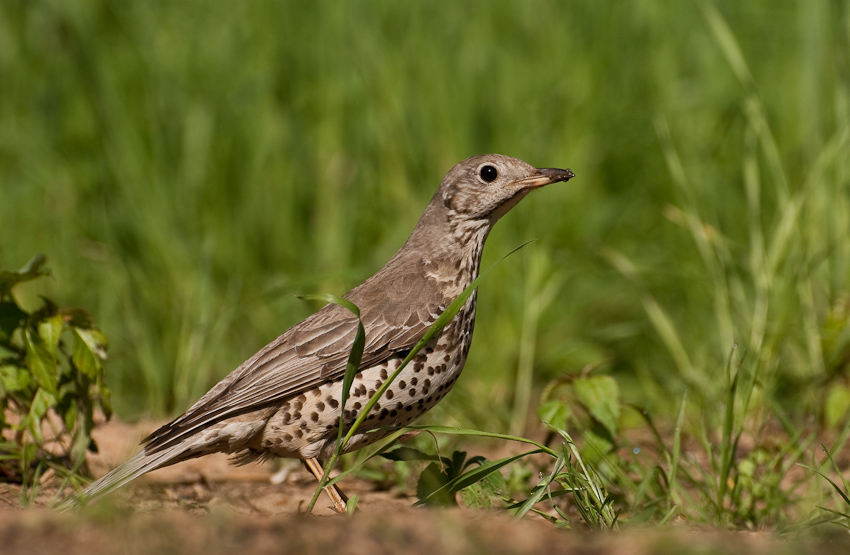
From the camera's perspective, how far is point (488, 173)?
15.1 feet

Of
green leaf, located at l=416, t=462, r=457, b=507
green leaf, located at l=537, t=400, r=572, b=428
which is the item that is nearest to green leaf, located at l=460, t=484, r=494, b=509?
Answer: green leaf, located at l=416, t=462, r=457, b=507

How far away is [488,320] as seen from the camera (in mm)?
6719

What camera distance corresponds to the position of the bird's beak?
4473mm

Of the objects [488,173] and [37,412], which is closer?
[37,412]

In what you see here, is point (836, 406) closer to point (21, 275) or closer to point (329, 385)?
point (329, 385)

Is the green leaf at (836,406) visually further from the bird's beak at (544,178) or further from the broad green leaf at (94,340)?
the broad green leaf at (94,340)

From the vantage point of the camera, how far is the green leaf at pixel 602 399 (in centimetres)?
397

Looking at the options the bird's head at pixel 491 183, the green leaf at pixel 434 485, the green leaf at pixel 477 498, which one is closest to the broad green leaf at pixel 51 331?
the green leaf at pixel 434 485

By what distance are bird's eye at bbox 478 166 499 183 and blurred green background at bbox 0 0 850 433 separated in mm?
1641

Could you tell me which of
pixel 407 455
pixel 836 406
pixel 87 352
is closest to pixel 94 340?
pixel 87 352

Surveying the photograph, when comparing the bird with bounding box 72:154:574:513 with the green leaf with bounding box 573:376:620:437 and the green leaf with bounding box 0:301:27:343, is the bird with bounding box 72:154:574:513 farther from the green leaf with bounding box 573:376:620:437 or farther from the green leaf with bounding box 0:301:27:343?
the green leaf with bounding box 0:301:27:343

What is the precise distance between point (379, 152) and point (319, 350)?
10.9ft

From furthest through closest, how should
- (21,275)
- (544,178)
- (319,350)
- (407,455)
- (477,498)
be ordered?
(544,178) < (319,350) < (21,275) < (407,455) < (477,498)

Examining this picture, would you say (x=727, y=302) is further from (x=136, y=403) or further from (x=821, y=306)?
(x=136, y=403)
